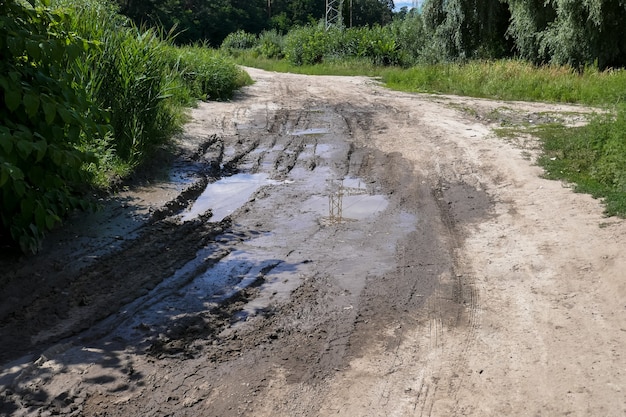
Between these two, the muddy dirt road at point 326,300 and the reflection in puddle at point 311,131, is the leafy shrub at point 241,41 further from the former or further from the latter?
the muddy dirt road at point 326,300

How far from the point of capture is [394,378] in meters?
4.14

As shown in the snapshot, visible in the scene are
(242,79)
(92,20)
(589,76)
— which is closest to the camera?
(92,20)

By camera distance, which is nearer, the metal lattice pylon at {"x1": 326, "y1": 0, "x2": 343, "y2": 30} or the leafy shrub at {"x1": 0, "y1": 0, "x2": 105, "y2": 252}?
the leafy shrub at {"x1": 0, "y1": 0, "x2": 105, "y2": 252}

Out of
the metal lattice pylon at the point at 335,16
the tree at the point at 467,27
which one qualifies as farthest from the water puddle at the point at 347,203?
the metal lattice pylon at the point at 335,16

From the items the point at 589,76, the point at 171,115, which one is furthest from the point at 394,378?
the point at 589,76

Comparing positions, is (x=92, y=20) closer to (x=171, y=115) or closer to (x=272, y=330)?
(x=171, y=115)

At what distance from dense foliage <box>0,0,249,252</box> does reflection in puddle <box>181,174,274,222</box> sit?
44.8 inches

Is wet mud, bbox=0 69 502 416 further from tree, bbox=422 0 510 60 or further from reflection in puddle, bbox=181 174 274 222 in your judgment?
tree, bbox=422 0 510 60

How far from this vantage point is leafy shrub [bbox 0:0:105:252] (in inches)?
199

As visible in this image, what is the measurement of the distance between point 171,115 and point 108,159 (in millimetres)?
3500

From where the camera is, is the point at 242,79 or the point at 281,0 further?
the point at 281,0

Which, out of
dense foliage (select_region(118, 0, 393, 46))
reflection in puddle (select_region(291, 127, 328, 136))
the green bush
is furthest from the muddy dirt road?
dense foliage (select_region(118, 0, 393, 46))

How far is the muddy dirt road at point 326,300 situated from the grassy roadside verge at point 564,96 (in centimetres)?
59

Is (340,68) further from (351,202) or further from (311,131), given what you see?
(351,202)
